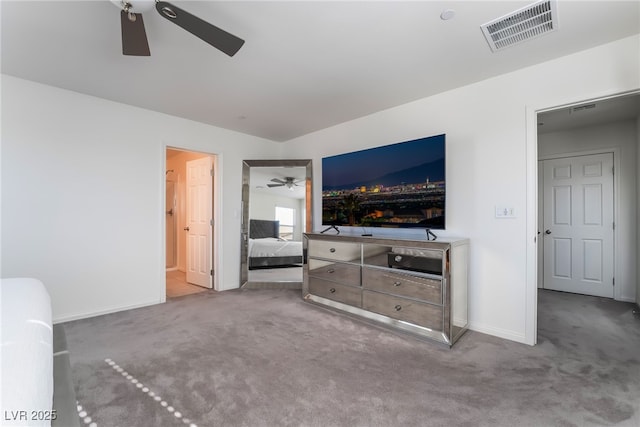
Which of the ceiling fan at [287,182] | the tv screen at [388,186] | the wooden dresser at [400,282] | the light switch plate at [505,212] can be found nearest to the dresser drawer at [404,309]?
the wooden dresser at [400,282]

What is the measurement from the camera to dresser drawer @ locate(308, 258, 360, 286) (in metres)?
3.02

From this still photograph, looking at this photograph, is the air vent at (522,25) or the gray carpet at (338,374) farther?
the air vent at (522,25)

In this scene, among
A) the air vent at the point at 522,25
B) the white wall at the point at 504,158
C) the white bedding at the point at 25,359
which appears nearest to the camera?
the white bedding at the point at 25,359

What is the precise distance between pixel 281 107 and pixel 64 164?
2.34 meters

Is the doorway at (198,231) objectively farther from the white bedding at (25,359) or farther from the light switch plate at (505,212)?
the light switch plate at (505,212)

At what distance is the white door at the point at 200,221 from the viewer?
13.9 ft

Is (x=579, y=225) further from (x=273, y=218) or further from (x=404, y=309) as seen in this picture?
(x=273, y=218)

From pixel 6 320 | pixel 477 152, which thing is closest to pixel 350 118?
pixel 477 152

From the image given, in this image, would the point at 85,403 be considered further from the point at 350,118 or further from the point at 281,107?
the point at 350,118

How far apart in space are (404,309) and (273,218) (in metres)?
2.39

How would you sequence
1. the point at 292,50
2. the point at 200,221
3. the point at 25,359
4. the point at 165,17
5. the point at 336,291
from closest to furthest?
the point at 25,359 < the point at 165,17 < the point at 292,50 < the point at 336,291 < the point at 200,221

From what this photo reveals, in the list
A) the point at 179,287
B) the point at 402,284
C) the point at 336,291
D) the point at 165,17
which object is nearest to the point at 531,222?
the point at 402,284

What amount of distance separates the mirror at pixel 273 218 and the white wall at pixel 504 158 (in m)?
1.98

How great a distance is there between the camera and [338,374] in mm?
1937
